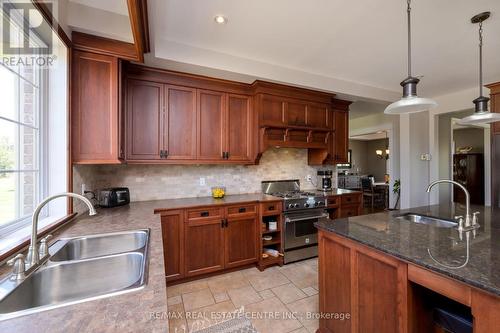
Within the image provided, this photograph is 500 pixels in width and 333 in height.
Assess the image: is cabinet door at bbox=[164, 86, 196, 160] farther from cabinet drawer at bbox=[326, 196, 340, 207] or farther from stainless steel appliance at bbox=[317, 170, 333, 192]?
stainless steel appliance at bbox=[317, 170, 333, 192]

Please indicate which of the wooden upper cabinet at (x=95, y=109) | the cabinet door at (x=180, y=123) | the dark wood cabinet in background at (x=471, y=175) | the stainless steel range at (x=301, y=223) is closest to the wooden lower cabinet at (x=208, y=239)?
the stainless steel range at (x=301, y=223)

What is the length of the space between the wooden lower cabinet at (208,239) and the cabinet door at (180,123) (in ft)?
2.40

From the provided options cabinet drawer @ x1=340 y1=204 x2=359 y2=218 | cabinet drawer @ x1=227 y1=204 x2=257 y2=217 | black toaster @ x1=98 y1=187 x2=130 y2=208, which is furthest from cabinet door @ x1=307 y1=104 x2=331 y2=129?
black toaster @ x1=98 y1=187 x2=130 y2=208

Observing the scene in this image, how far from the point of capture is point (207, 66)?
2.51m

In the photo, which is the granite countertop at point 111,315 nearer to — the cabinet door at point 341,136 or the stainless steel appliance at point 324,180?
the stainless steel appliance at point 324,180

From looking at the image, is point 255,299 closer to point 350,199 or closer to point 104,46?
point 350,199

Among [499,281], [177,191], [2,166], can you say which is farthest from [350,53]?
[2,166]

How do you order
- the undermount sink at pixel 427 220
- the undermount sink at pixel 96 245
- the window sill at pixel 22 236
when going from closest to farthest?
the window sill at pixel 22 236, the undermount sink at pixel 96 245, the undermount sink at pixel 427 220

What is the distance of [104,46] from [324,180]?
344 centimetres

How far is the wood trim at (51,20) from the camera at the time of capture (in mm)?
1370

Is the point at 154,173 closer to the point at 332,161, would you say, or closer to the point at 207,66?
the point at 207,66

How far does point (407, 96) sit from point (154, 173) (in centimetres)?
273

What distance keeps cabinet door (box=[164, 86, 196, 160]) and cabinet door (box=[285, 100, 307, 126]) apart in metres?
1.32

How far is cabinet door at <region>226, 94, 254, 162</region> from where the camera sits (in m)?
2.97
